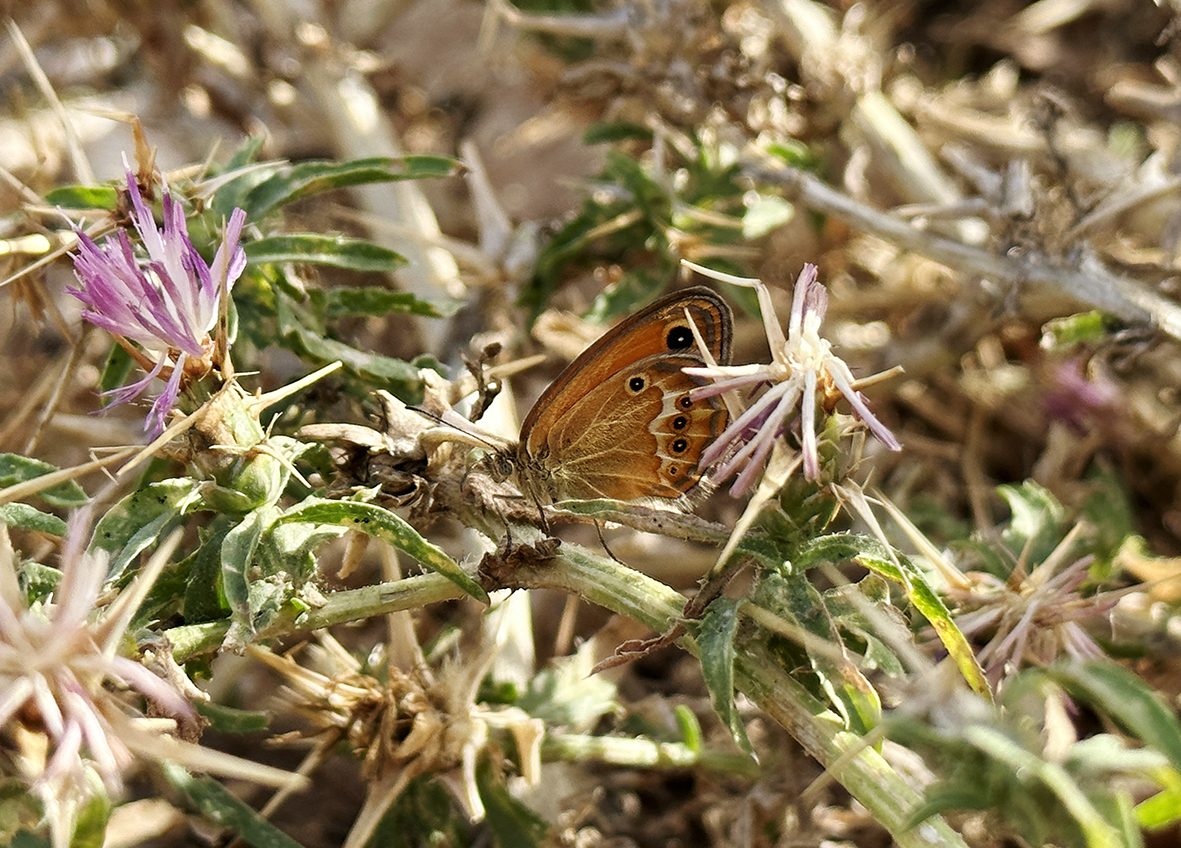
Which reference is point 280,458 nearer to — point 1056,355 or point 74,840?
point 74,840

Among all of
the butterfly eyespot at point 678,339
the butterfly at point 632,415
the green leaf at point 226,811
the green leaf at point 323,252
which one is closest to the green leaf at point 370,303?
the green leaf at point 323,252

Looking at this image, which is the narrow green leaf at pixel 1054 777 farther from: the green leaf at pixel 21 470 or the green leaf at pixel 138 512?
the green leaf at pixel 21 470

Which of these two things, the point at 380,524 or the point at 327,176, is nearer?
the point at 380,524

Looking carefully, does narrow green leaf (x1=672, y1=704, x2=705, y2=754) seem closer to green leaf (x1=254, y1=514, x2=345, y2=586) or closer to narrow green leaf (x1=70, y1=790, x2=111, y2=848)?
green leaf (x1=254, y1=514, x2=345, y2=586)

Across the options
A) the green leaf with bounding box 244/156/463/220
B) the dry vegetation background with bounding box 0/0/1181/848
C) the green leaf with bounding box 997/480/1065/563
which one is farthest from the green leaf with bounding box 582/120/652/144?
the green leaf with bounding box 997/480/1065/563

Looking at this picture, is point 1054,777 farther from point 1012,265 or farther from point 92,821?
point 1012,265

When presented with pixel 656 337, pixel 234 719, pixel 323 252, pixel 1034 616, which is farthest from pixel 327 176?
pixel 1034 616
